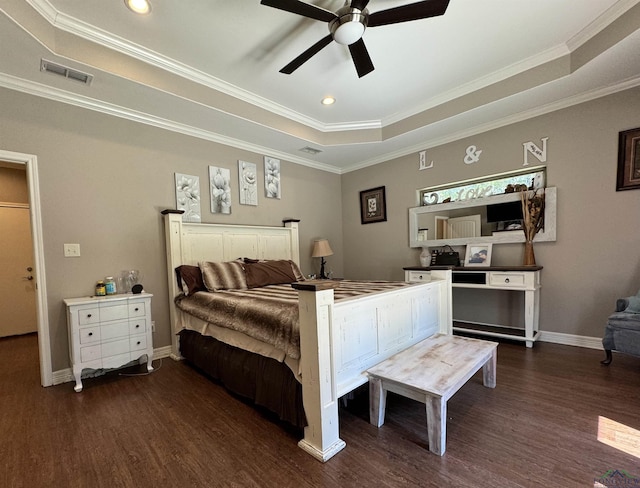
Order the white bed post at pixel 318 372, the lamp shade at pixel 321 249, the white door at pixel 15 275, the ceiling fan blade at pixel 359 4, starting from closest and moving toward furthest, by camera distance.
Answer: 1. the white bed post at pixel 318 372
2. the ceiling fan blade at pixel 359 4
3. the white door at pixel 15 275
4. the lamp shade at pixel 321 249

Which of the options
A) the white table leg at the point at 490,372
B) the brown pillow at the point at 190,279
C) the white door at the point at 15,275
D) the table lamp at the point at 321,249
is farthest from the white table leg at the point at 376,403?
the white door at the point at 15,275

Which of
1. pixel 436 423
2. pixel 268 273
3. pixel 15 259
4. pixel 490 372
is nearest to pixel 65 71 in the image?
pixel 268 273

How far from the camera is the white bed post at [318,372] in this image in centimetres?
151

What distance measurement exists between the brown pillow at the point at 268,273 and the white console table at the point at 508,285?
1.73 m

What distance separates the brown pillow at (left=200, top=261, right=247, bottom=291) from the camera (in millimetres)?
2953

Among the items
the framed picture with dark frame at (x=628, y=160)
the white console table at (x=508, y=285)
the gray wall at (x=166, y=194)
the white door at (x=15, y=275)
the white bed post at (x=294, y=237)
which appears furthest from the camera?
the white bed post at (x=294, y=237)

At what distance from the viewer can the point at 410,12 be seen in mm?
1829

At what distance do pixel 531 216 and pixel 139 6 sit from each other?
4141 mm

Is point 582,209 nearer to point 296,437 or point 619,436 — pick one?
point 619,436

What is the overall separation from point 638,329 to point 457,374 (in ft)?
6.03

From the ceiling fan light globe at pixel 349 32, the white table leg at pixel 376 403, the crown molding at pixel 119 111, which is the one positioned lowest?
the white table leg at pixel 376 403

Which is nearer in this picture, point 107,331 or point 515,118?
point 107,331

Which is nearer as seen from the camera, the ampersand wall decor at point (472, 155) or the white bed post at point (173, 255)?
the white bed post at point (173, 255)

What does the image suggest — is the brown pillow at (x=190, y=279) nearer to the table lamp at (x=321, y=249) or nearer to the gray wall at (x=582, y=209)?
the table lamp at (x=321, y=249)
